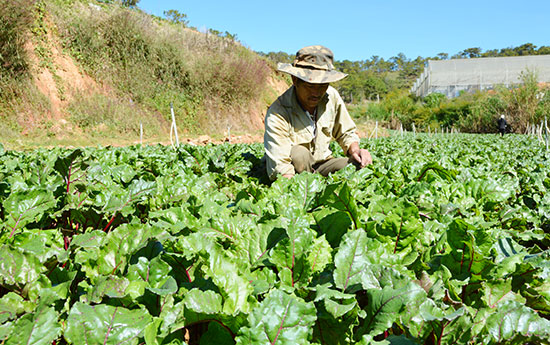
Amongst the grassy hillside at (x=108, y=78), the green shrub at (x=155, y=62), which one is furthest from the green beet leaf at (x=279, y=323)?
the green shrub at (x=155, y=62)

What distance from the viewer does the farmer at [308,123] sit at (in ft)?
12.0

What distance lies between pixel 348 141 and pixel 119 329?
12.9 ft

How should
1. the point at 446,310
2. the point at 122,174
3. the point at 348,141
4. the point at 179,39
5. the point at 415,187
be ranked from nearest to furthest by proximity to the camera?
the point at 446,310 < the point at 415,187 < the point at 122,174 < the point at 348,141 < the point at 179,39

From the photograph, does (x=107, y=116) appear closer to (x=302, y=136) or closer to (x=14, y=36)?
(x=14, y=36)

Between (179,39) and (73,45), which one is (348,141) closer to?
(73,45)

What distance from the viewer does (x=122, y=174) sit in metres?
2.46

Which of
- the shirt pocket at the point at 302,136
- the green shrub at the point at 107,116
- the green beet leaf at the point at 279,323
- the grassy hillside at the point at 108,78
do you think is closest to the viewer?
the green beet leaf at the point at 279,323

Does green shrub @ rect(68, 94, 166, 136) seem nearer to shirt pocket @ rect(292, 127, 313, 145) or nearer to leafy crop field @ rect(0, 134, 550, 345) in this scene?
shirt pocket @ rect(292, 127, 313, 145)

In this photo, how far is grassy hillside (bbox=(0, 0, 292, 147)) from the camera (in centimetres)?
1549

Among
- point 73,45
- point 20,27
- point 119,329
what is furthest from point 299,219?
point 73,45

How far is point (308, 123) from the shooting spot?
4105 mm

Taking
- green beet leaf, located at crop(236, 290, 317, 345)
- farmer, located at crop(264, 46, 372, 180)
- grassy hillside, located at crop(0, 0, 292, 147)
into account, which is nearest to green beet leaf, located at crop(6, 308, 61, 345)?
green beet leaf, located at crop(236, 290, 317, 345)

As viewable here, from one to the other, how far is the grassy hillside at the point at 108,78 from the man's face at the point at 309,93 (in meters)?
12.6

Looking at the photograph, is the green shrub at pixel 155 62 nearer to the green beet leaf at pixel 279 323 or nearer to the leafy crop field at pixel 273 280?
the leafy crop field at pixel 273 280
